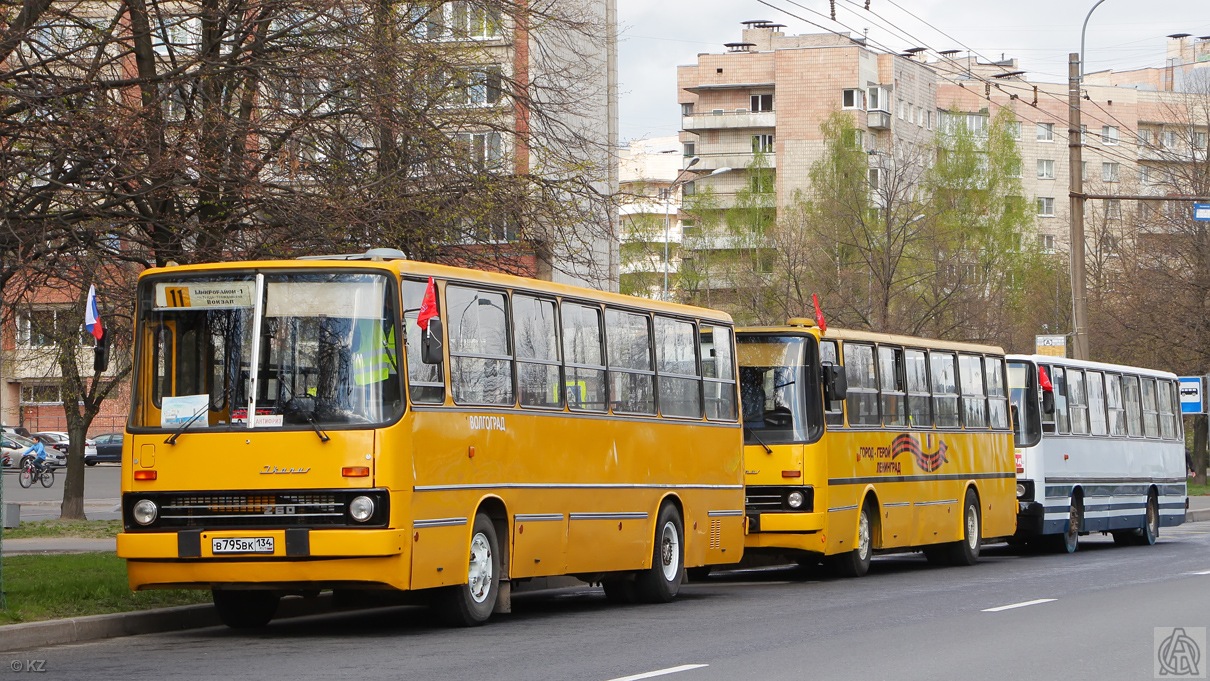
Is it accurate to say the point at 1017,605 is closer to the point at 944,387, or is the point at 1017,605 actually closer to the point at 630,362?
the point at 630,362

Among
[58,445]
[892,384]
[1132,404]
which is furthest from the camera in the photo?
[58,445]

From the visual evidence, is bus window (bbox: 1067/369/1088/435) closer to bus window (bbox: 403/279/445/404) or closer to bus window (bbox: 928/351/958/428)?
bus window (bbox: 928/351/958/428)

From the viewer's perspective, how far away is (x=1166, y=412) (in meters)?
32.7

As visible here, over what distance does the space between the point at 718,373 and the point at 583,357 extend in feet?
10.6

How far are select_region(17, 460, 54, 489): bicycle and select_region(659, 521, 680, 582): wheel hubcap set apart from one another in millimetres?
40475

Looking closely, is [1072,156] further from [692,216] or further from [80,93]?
[692,216]

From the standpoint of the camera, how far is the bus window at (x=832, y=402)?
20.5m

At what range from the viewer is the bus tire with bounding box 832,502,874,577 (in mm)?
21422

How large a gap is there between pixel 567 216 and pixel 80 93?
606 cm

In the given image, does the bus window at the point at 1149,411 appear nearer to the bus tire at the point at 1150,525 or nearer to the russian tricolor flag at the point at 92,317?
the bus tire at the point at 1150,525

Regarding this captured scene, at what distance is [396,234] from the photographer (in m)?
17.6

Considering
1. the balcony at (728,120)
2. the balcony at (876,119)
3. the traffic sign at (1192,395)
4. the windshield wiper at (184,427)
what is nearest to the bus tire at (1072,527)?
the traffic sign at (1192,395)

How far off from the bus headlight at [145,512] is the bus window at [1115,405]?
19.5 meters

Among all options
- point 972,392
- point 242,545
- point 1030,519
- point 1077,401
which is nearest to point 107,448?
point 1077,401
